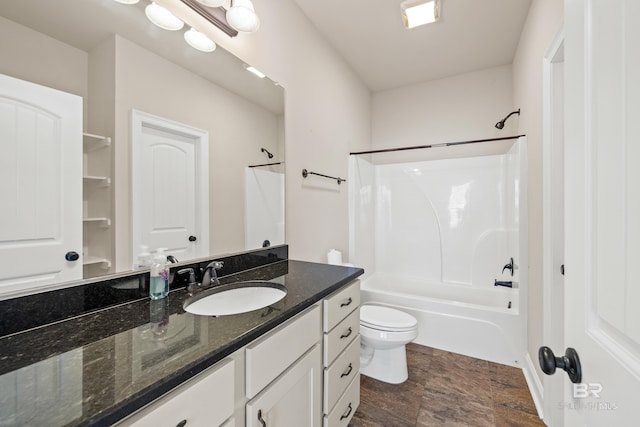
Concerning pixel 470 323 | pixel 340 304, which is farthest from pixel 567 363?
pixel 470 323

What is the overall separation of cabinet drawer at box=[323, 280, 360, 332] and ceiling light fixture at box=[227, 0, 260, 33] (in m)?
1.38

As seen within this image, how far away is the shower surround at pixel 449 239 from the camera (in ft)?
7.38

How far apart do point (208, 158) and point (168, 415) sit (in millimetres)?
1089

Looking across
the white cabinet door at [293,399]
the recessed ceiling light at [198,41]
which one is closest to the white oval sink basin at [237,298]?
the white cabinet door at [293,399]

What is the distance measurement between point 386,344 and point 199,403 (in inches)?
60.2

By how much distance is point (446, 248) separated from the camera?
316 cm

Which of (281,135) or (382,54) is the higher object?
(382,54)

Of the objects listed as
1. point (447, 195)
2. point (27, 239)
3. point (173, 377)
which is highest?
point (447, 195)

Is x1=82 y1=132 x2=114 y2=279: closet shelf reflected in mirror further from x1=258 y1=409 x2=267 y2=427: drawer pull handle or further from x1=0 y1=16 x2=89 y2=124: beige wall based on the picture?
x1=258 y1=409 x2=267 y2=427: drawer pull handle

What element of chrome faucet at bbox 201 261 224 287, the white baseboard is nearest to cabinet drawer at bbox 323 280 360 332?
chrome faucet at bbox 201 261 224 287

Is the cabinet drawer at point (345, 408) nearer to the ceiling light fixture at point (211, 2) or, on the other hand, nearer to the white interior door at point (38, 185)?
the white interior door at point (38, 185)

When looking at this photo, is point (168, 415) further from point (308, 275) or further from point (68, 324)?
point (308, 275)

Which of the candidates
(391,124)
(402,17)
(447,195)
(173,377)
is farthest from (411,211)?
(173,377)

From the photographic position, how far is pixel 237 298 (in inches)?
49.9
